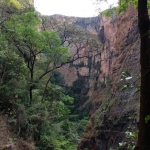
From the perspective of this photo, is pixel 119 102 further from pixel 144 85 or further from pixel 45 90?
pixel 144 85

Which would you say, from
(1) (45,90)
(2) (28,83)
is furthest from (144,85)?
(1) (45,90)

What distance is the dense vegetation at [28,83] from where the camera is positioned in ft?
36.7

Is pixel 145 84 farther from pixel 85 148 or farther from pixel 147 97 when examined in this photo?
pixel 85 148

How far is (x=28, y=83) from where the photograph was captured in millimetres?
13148

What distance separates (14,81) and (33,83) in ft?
6.72

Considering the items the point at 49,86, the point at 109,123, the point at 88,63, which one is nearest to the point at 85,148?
the point at 109,123

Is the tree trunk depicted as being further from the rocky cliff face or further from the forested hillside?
the forested hillside

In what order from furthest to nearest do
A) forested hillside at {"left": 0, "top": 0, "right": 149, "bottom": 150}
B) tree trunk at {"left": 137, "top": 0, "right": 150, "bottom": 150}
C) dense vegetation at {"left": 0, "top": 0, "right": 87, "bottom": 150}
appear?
dense vegetation at {"left": 0, "top": 0, "right": 87, "bottom": 150}, forested hillside at {"left": 0, "top": 0, "right": 149, "bottom": 150}, tree trunk at {"left": 137, "top": 0, "right": 150, "bottom": 150}

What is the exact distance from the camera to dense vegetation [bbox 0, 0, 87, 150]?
11.2 metres

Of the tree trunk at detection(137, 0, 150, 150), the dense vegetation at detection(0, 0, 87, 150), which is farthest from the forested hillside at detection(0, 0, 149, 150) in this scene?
the tree trunk at detection(137, 0, 150, 150)

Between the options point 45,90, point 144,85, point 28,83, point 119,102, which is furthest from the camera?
point 45,90

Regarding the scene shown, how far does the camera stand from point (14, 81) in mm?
11445

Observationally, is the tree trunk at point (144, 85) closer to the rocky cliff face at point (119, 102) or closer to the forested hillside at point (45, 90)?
the rocky cliff face at point (119, 102)

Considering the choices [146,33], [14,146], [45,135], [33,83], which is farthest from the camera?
[33,83]
